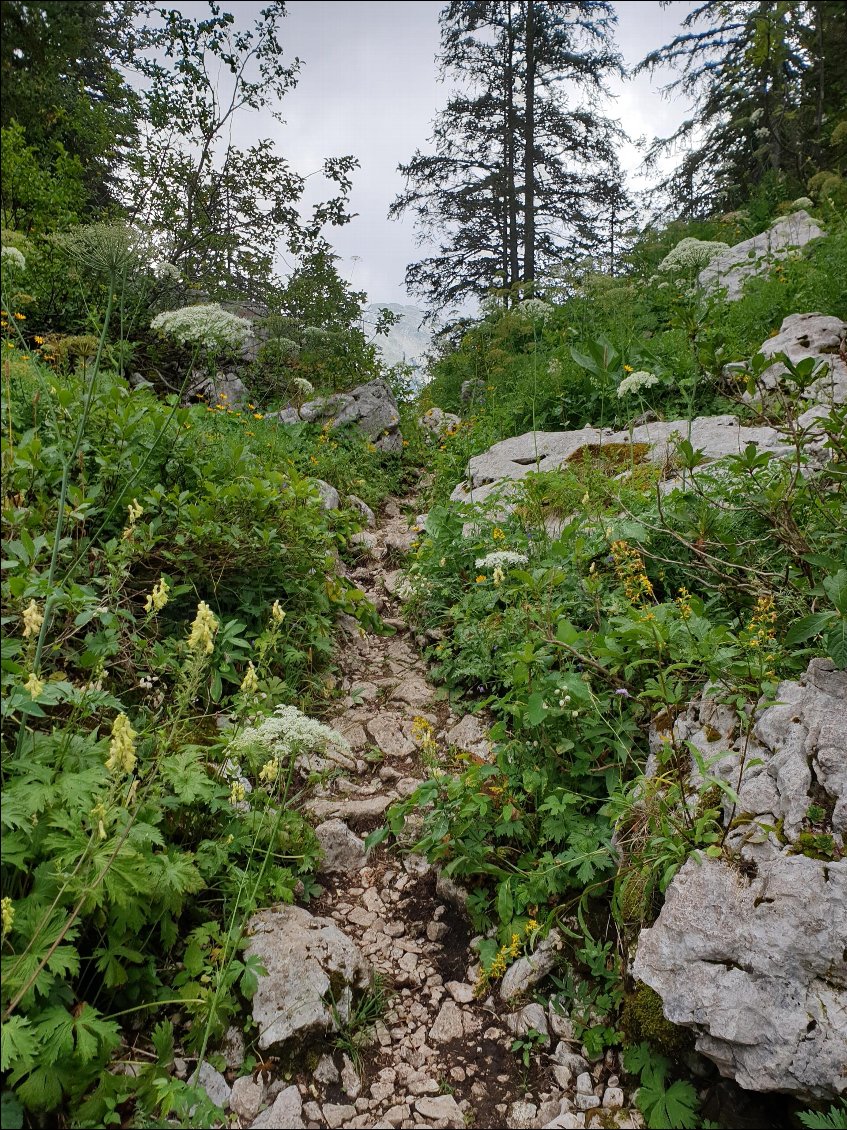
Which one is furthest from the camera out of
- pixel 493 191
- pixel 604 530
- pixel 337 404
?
pixel 493 191

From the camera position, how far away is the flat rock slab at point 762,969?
1696 mm

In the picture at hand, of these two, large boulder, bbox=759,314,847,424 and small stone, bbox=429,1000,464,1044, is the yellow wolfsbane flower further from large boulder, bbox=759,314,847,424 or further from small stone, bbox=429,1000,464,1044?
large boulder, bbox=759,314,847,424

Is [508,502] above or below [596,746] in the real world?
above

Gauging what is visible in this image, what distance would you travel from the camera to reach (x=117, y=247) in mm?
2820

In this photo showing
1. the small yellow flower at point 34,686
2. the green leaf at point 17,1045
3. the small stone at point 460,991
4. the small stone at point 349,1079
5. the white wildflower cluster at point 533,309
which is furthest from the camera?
the white wildflower cluster at point 533,309

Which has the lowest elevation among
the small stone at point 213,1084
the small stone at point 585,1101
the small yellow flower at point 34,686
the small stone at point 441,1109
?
the small stone at point 441,1109

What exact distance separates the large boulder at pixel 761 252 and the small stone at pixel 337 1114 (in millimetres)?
10288

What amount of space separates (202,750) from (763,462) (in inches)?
116

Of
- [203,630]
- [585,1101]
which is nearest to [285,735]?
[203,630]

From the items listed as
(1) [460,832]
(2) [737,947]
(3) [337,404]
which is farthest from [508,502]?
(3) [337,404]

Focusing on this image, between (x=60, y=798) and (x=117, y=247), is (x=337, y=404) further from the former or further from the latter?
(x=60, y=798)

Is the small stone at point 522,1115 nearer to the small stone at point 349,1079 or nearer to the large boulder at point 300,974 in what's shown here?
the small stone at point 349,1079

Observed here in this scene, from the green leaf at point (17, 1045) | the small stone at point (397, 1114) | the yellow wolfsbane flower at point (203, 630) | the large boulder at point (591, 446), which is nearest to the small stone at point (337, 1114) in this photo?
the small stone at point (397, 1114)

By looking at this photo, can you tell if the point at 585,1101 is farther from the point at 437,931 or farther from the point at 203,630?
the point at 203,630
